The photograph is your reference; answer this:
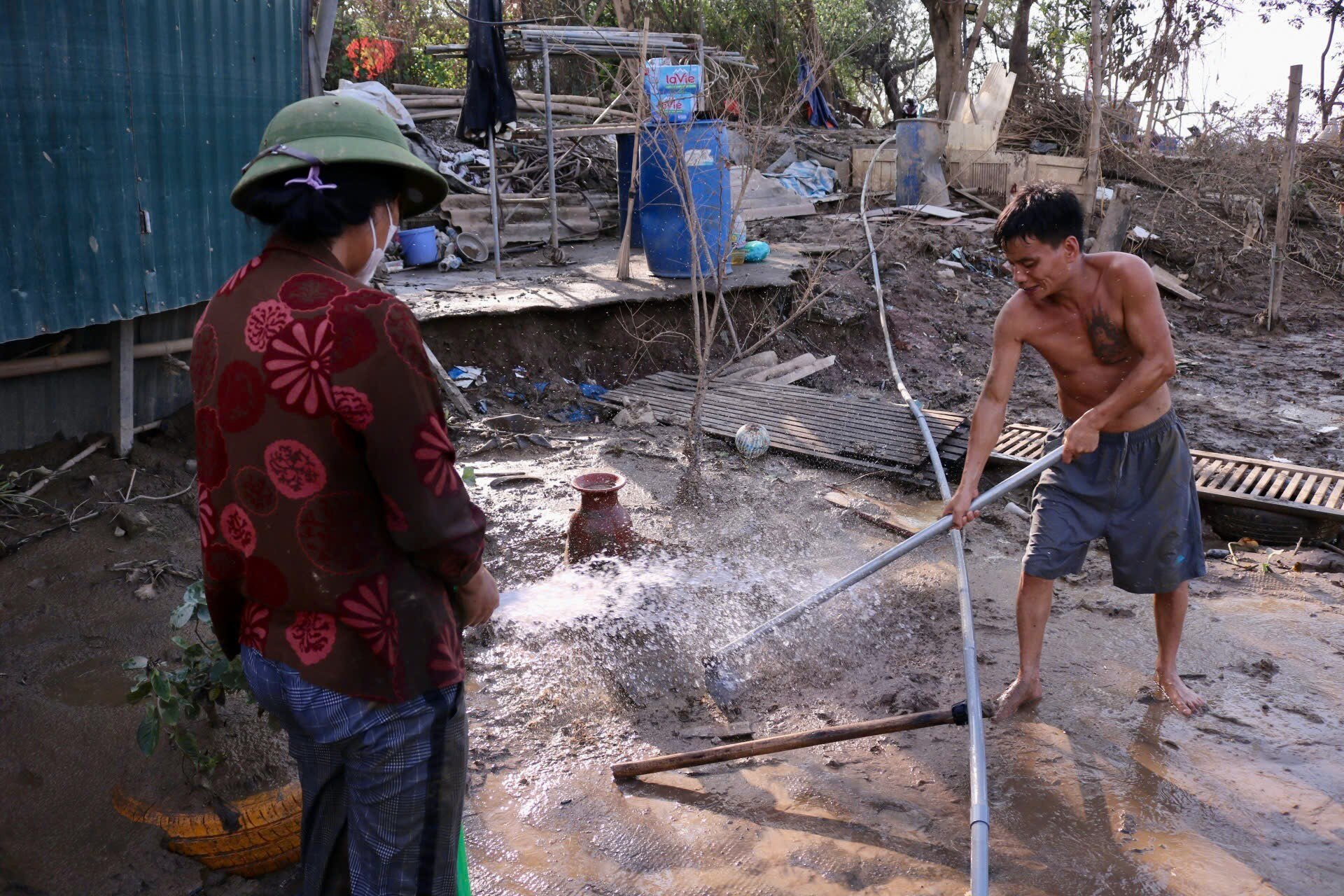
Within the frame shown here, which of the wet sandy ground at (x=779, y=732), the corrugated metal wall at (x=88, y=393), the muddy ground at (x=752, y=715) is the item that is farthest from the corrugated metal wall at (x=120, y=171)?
the wet sandy ground at (x=779, y=732)

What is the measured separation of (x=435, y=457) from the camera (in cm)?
151

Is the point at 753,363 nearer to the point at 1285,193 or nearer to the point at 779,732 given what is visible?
the point at 779,732

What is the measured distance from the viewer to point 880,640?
446 centimetres

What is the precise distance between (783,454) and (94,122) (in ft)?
14.9

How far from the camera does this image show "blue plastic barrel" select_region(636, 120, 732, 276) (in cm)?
779

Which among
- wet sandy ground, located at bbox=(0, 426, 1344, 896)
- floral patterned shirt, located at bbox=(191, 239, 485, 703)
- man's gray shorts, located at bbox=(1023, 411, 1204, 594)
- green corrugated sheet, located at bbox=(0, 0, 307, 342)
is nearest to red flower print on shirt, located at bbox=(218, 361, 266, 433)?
floral patterned shirt, located at bbox=(191, 239, 485, 703)

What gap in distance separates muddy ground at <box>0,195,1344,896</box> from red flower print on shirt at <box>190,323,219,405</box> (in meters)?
1.88

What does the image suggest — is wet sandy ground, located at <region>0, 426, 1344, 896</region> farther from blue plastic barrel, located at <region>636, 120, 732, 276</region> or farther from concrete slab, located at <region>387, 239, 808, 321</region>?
concrete slab, located at <region>387, 239, 808, 321</region>

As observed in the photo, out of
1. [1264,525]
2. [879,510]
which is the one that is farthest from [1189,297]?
[879,510]

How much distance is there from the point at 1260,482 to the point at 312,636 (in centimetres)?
616

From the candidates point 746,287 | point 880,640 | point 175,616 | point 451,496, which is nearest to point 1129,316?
point 880,640

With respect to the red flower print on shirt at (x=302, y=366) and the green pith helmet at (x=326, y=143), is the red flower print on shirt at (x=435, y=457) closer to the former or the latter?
the red flower print on shirt at (x=302, y=366)

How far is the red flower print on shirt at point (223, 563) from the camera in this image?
161 centimetres

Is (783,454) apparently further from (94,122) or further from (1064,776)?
(94,122)
